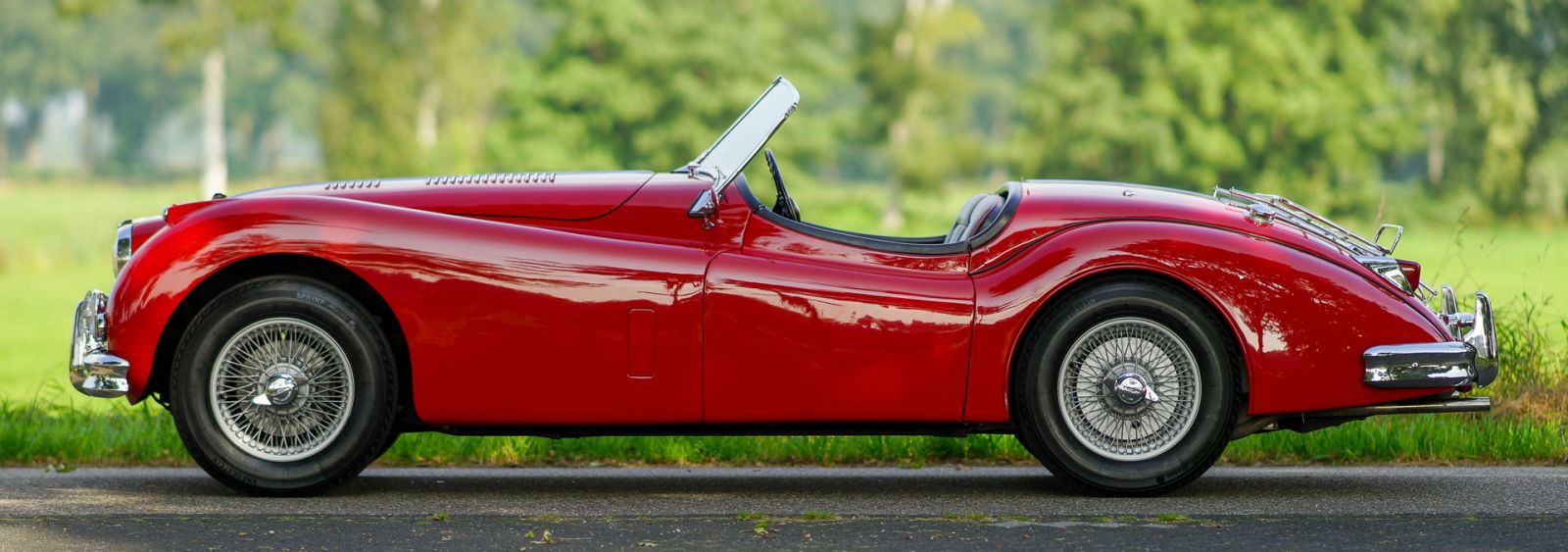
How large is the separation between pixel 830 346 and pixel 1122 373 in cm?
95

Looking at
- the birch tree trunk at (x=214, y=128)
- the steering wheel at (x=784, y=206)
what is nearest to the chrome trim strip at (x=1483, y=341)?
the steering wheel at (x=784, y=206)

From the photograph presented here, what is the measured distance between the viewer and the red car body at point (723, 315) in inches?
210

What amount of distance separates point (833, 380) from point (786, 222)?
595 mm

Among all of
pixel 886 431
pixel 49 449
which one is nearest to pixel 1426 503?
pixel 886 431

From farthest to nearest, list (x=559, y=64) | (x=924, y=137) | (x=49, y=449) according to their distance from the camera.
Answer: (x=924, y=137) < (x=559, y=64) < (x=49, y=449)

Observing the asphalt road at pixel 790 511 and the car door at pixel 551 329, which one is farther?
the car door at pixel 551 329

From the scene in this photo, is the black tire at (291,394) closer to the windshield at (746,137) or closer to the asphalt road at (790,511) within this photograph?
the asphalt road at (790,511)

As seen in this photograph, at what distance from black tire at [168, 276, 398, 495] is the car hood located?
1.46 feet

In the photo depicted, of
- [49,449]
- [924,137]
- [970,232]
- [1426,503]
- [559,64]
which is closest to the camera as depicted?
[1426,503]

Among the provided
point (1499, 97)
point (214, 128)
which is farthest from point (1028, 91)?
point (214, 128)

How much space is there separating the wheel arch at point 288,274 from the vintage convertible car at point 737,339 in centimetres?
1

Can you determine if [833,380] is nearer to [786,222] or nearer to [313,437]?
[786,222]

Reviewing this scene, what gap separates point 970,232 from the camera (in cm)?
585

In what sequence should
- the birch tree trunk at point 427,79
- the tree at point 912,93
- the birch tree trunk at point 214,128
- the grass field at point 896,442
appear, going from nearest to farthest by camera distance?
the grass field at point 896,442, the birch tree trunk at point 214,128, the tree at point 912,93, the birch tree trunk at point 427,79
